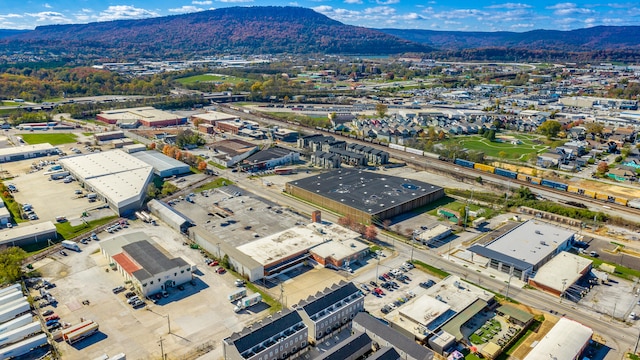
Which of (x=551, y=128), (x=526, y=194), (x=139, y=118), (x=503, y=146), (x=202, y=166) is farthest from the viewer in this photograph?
(x=139, y=118)

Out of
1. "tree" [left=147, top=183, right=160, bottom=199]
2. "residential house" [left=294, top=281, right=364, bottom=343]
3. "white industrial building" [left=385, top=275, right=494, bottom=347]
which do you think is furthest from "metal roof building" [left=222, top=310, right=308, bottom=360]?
"tree" [left=147, top=183, right=160, bottom=199]

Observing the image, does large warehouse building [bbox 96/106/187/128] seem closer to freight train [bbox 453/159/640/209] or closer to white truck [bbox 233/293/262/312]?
freight train [bbox 453/159/640/209]

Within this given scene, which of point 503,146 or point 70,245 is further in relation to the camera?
point 503,146

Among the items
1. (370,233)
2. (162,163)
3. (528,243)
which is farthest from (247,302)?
(162,163)

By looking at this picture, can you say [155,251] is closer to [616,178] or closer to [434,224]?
[434,224]

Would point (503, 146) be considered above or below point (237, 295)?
above

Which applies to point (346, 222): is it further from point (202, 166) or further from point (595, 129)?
point (595, 129)

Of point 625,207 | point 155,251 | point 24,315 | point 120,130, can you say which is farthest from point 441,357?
point 120,130
